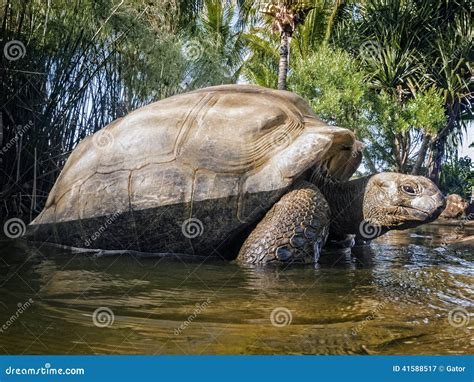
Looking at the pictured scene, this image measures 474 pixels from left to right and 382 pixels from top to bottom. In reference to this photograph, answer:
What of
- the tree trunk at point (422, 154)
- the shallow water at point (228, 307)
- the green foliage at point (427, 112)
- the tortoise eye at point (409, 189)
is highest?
the green foliage at point (427, 112)

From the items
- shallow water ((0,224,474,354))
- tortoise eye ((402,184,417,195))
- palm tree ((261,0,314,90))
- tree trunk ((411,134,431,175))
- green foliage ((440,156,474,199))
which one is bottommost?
green foliage ((440,156,474,199))

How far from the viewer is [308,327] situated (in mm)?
2402

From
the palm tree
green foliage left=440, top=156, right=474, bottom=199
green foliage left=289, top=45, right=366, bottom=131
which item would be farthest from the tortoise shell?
green foliage left=440, top=156, right=474, bottom=199

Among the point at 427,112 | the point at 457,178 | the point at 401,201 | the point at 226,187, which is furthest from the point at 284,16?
the point at 226,187

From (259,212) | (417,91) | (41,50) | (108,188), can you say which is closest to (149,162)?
(108,188)

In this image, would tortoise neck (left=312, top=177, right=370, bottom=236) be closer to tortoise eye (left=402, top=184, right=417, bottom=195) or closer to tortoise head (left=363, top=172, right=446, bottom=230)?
tortoise head (left=363, top=172, right=446, bottom=230)

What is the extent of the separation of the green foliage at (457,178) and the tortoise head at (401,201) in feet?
61.3

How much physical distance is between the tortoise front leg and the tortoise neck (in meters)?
0.93

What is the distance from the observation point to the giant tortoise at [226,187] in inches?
170

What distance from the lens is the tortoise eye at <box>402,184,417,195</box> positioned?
4965 mm

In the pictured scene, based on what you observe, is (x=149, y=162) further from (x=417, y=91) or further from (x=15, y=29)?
(x=417, y=91)

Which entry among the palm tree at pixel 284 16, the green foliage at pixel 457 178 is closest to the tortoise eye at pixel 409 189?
the palm tree at pixel 284 16

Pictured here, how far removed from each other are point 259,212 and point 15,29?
4.88 meters

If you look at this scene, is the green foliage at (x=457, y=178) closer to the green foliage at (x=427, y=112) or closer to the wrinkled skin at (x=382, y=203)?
the green foliage at (x=427, y=112)
